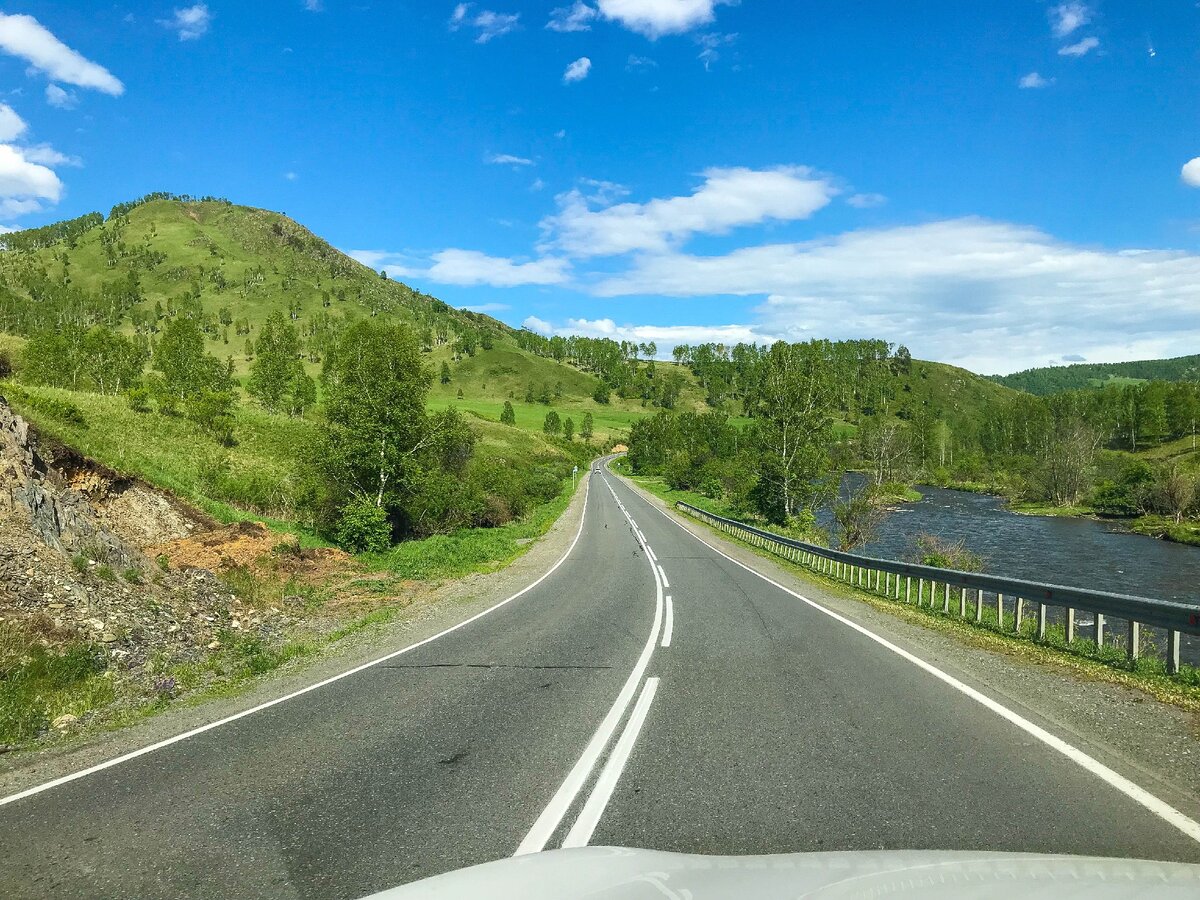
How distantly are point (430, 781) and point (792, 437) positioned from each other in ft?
123

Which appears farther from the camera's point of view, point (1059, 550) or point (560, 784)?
point (1059, 550)


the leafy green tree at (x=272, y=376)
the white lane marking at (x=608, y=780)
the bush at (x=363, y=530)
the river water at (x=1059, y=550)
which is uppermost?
the leafy green tree at (x=272, y=376)

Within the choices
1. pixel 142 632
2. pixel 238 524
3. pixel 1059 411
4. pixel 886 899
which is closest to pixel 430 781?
pixel 886 899

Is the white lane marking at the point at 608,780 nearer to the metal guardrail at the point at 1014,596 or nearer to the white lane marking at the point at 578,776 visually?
the white lane marking at the point at 578,776

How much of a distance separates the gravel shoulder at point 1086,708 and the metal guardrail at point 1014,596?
34.8 inches

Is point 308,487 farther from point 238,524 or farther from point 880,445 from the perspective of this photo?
point 880,445

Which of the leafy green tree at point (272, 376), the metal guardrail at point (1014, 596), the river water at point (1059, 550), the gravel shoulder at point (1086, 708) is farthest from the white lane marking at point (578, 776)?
the leafy green tree at point (272, 376)

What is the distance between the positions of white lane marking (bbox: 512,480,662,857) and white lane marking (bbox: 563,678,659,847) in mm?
106

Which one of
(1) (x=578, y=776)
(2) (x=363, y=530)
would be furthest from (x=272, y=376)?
(1) (x=578, y=776)

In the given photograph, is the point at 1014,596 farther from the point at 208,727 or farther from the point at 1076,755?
the point at 208,727

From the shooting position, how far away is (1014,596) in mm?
10508

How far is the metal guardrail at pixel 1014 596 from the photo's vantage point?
25.0 ft

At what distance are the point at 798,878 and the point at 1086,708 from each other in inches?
206

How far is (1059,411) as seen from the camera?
12525 centimetres
